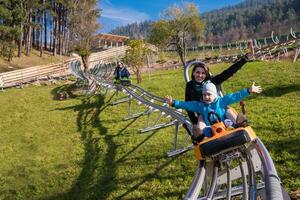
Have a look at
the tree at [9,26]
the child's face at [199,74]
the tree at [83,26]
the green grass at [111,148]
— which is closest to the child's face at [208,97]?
the child's face at [199,74]

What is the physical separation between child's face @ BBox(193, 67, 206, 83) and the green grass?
2.49 m

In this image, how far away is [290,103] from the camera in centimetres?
1606

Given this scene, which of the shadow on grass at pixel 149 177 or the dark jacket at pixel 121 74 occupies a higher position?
the dark jacket at pixel 121 74

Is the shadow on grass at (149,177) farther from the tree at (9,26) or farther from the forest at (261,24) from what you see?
the forest at (261,24)

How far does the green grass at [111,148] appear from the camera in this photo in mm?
10289

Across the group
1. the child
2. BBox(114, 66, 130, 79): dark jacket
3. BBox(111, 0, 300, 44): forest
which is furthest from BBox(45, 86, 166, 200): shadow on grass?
BBox(111, 0, 300, 44): forest

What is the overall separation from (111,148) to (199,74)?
21.2 feet

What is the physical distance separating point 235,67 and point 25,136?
1252cm

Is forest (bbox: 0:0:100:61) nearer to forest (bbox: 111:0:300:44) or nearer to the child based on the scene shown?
the child

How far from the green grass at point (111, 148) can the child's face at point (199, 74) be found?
2.49 metres

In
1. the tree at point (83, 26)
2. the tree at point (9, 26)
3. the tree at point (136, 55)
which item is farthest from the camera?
the tree at point (83, 26)

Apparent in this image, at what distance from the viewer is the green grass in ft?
33.8

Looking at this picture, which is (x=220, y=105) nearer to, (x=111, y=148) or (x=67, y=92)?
(x=111, y=148)

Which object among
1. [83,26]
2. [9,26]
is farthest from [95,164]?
[83,26]
